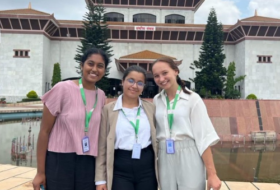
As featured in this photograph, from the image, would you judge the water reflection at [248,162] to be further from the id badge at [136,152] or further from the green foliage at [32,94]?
the green foliage at [32,94]

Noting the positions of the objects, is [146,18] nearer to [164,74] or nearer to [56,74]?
[56,74]

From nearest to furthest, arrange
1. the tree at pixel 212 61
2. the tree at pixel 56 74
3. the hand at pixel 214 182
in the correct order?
the hand at pixel 214 182, the tree at pixel 212 61, the tree at pixel 56 74

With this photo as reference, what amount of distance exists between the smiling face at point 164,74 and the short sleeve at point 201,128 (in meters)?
0.32

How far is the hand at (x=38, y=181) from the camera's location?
7.72 feet

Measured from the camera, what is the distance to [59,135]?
2383 mm

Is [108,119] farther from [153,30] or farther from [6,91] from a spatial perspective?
[6,91]

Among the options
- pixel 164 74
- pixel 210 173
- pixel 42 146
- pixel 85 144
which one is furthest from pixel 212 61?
pixel 42 146

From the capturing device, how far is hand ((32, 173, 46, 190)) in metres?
2.35

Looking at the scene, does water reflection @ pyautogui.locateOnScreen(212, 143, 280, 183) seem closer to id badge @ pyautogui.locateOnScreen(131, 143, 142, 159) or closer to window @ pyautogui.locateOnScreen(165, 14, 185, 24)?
id badge @ pyautogui.locateOnScreen(131, 143, 142, 159)

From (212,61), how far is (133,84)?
69.1ft

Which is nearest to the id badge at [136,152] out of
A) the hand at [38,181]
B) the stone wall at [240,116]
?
the hand at [38,181]

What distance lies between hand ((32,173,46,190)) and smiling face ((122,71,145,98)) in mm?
1073

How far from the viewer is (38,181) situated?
235 cm

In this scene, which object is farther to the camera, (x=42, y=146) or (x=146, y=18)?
(x=146, y=18)
